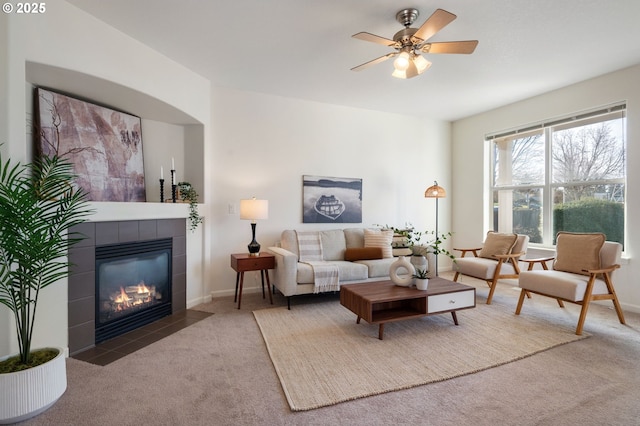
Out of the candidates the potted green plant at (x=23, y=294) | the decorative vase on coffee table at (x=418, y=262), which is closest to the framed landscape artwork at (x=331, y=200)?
the decorative vase on coffee table at (x=418, y=262)

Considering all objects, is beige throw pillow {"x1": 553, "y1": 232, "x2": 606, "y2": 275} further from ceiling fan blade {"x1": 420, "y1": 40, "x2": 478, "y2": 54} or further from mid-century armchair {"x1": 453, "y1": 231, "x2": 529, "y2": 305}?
ceiling fan blade {"x1": 420, "y1": 40, "x2": 478, "y2": 54}

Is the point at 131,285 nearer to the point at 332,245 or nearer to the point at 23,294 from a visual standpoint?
the point at 23,294

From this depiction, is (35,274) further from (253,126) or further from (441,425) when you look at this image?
(253,126)

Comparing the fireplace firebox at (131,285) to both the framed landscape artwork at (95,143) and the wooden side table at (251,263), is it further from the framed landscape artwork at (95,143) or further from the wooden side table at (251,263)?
the wooden side table at (251,263)

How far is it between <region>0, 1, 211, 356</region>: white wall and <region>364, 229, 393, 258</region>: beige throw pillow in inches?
86.8

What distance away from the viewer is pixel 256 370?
84.1 inches

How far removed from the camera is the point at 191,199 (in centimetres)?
354

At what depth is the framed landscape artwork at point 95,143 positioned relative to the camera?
253 centimetres

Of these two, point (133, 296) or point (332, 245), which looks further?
point (332, 245)

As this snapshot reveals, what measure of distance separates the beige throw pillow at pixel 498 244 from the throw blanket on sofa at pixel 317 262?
2.22 meters

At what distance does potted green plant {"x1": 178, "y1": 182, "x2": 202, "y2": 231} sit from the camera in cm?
349

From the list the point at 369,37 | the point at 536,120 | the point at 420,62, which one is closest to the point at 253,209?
the point at 369,37

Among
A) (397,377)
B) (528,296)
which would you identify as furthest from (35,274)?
(528,296)

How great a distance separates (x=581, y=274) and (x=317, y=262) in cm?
289
